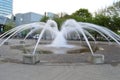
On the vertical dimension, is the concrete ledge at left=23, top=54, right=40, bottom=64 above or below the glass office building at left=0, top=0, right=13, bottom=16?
below

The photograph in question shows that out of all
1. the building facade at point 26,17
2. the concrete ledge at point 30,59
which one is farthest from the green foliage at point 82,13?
the concrete ledge at point 30,59

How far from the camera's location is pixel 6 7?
11750 cm

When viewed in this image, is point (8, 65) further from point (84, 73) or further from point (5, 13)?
point (5, 13)

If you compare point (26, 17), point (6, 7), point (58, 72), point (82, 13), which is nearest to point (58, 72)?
point (58, 72)

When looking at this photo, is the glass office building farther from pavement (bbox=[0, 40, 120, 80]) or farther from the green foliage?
pavement (bbox=[0, 40, 120, 80])

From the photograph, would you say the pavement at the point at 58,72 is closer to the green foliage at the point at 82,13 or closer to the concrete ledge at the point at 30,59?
the concrete ledge at the point at 30,59

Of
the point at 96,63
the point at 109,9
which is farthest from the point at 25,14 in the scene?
the point at 96,63

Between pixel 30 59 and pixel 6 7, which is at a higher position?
pixel 6 7

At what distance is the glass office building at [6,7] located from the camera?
4424 inches

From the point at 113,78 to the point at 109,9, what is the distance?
49050mm

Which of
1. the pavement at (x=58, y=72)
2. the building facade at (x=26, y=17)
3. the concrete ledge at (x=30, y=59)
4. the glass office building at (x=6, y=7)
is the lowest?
the pavement at (x=58, y=72)

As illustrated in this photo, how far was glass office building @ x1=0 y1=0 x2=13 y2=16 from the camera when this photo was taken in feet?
369

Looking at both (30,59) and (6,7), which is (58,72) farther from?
(6,7)

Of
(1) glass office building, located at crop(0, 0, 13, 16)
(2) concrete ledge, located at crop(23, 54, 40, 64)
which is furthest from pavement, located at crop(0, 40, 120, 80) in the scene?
(1) glass office building, located at crop(0, 0, 13, 16)
